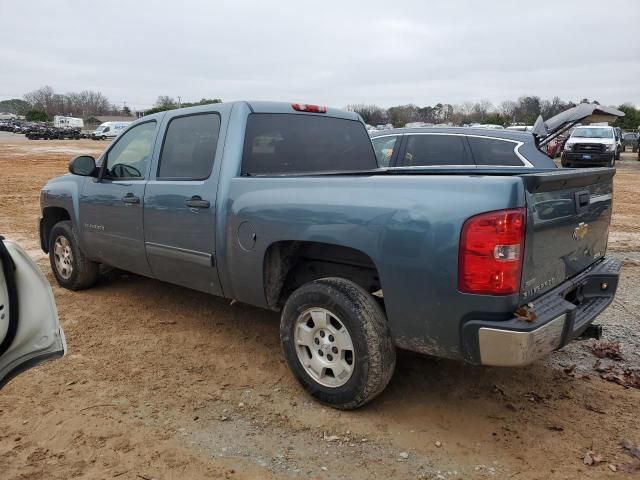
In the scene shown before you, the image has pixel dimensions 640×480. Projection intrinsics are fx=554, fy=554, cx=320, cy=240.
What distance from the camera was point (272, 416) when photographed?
3404 mm

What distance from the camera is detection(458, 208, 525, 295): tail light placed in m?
2.66

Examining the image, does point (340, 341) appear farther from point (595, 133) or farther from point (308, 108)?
point (595, 133)

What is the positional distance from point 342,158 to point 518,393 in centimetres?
235

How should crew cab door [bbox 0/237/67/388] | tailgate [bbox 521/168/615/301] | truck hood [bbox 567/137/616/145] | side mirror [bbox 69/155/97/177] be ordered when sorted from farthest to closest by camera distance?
truck hood [bbox 567/137/616/145]
side mirror [bbox 69/155/97/177]
tailgate [bbox 521/168/615/301]
crew cab door [bbox 0/237/67/388]

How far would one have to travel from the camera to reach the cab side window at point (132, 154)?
4.85 m

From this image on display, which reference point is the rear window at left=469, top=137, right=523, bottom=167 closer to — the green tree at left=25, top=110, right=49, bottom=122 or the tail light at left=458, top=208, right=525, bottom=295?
the tail light at left=458, top=208, right=525, bottom=295

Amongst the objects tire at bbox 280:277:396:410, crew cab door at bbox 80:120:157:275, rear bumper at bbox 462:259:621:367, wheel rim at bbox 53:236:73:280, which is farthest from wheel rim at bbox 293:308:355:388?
wheel rim at bbox 53:236:73:280

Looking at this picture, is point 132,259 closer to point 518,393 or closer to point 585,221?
point 518,393

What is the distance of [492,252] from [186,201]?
237 centimetres

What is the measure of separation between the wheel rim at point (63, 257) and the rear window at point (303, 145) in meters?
2.76

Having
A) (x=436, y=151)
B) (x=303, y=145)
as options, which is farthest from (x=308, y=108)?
(x=436, y=151)

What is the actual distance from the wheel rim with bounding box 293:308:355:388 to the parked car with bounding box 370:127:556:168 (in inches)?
148

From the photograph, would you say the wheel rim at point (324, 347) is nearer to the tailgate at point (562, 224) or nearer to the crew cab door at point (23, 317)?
the tailgate at point (562, 224)

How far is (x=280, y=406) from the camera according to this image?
352 cm
